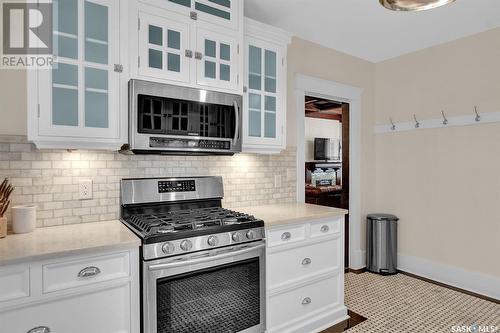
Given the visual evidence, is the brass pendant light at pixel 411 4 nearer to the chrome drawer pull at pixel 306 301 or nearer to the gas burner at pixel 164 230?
the gas burner at pixel 164 230

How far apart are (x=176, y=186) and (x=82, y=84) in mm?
974

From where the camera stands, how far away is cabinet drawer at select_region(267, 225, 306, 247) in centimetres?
225

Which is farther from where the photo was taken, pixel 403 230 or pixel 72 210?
pixel 403 230

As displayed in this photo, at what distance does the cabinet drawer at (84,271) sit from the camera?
148 centimetres

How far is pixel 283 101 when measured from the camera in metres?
2.80

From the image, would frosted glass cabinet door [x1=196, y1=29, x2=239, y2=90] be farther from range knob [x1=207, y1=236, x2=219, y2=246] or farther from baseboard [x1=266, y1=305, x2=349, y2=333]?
baseboard [x1=266, y1=305, x2=349, y2=333]

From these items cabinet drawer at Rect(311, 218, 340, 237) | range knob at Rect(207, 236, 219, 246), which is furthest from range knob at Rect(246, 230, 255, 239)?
cabinet drawer at Rect(311, 218, 340, 237)

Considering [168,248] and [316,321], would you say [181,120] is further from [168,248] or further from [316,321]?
[316,321]

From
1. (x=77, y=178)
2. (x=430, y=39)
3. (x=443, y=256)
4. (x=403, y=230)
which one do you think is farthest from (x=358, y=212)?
(x=77, y=178)

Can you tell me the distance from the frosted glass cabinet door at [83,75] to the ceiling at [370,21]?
124 centimetres

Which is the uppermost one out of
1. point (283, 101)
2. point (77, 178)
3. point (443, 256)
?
point (283, 101)

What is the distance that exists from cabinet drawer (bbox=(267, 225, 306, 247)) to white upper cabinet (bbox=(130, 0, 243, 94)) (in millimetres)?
1110

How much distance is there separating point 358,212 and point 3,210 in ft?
11.6

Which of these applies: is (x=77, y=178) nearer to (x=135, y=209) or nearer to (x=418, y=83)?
(x=135, y=209)
